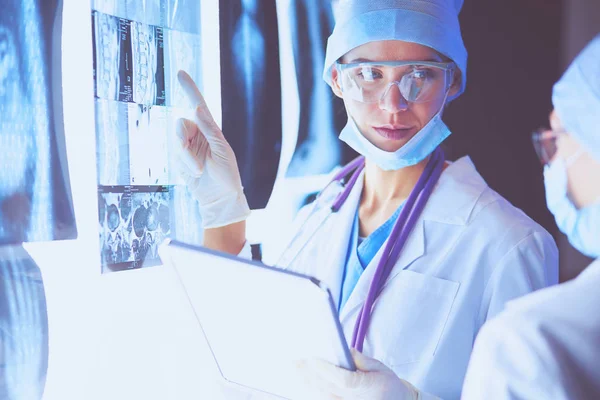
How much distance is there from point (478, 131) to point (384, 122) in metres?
1.32

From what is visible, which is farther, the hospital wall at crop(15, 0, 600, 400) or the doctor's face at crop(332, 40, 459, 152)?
the doctor's face at crop(332, 40, 459, 152)

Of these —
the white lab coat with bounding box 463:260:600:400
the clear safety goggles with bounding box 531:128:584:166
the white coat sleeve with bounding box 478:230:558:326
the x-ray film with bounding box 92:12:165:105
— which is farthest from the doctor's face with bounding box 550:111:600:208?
the x-ray film with bounding box 92:12:165:105

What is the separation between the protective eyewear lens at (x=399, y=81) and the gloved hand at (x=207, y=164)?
1.13 feet

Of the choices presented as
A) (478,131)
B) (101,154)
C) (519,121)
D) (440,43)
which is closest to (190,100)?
(101,154)

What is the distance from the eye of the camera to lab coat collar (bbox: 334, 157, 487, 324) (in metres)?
1.48

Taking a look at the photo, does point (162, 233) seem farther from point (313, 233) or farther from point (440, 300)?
point (440, 300)

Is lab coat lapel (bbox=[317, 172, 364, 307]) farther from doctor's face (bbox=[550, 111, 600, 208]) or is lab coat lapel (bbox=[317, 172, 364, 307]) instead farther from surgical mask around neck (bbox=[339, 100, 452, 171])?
doctor's face (bbox=[550, 111, 600, 208])

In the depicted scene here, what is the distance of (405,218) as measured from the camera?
1515 mm

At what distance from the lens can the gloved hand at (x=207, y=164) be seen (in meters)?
1.44

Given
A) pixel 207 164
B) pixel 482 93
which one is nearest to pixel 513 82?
pixel 482 93

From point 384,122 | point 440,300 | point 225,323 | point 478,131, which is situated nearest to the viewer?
point 225,323

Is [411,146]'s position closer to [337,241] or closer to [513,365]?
[337,241]

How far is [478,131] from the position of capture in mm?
2727

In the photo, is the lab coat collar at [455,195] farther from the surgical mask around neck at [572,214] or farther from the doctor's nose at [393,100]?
the surgical mask around neck at [572,214]
